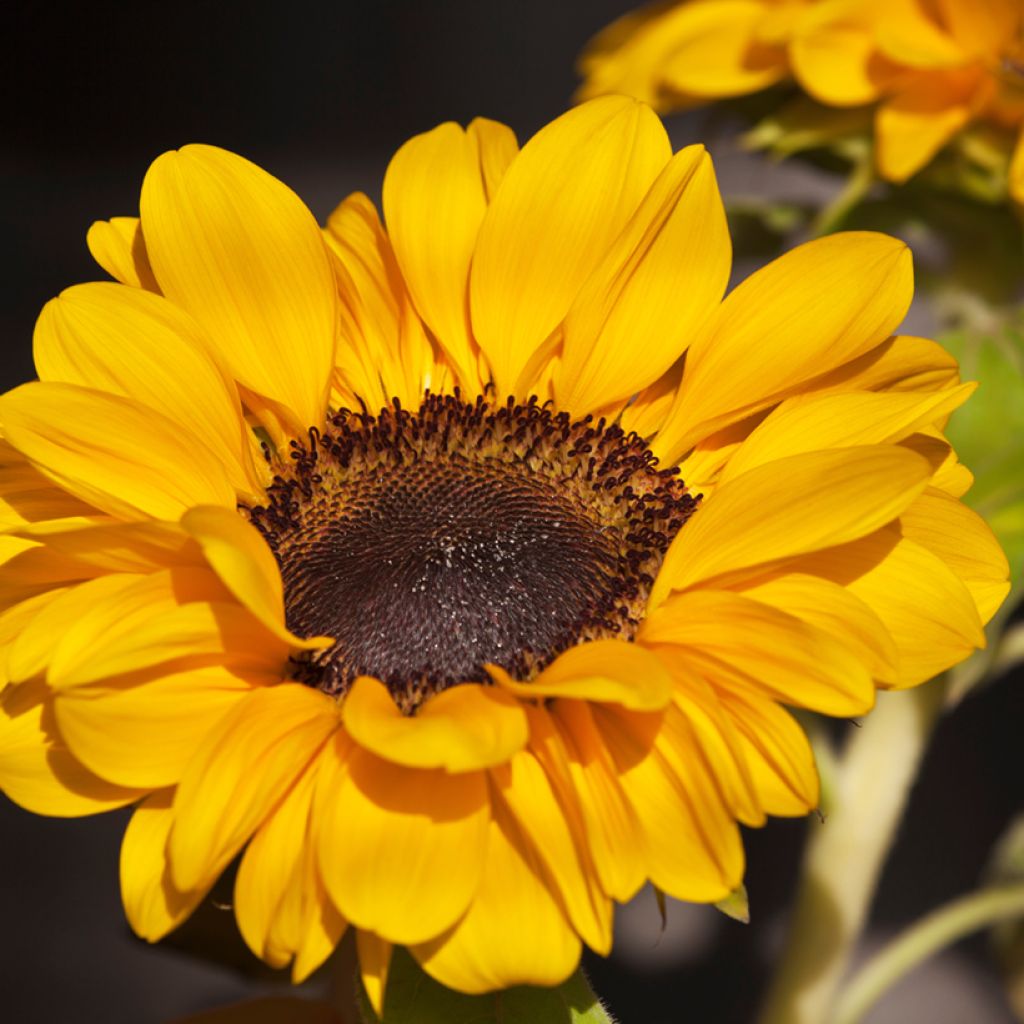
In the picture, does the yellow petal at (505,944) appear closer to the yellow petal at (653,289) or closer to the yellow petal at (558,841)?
the yellow petal at (558,841)

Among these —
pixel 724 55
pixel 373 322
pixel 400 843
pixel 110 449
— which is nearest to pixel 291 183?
pixel 724 55

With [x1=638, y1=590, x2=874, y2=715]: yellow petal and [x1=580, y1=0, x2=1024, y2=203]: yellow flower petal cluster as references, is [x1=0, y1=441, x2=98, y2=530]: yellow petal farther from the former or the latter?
[x1=580, y1=0, x2=1024, y2=203]: yellow flower petal cluster


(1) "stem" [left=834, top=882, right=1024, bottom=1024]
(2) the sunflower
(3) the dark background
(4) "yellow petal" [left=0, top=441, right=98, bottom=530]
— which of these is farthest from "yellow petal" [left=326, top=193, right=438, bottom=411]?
(3) the dark background

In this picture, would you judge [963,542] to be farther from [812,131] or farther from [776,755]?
[812,131]

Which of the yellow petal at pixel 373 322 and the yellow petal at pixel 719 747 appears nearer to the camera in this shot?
the yellow petal at pixel 719 747

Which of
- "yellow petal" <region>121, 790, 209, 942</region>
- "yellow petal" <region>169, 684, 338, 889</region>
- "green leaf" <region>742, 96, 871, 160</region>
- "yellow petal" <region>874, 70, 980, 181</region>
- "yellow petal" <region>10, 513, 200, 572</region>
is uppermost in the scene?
"green leaf" <region>742, 96, 871, 160</region>

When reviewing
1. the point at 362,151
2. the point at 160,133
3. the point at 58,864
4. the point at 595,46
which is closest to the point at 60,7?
the point at 160,133

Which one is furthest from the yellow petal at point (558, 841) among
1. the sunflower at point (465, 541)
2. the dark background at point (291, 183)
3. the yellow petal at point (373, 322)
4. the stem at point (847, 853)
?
the dark background at point (291, 183)

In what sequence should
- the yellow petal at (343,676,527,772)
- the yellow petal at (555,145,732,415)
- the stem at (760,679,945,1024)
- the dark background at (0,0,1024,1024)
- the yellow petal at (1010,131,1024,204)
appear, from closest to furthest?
the yellow petal at (343,676,527,772)
the yellow petal at (555,145,732,415)
the yellow petal at (1010,131,1024,204)
the stem at (760,679,945,1024)
the dark background at (0,0,1024,1024)
